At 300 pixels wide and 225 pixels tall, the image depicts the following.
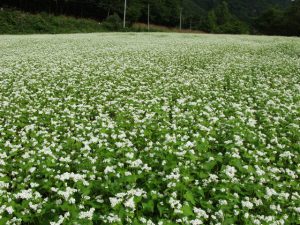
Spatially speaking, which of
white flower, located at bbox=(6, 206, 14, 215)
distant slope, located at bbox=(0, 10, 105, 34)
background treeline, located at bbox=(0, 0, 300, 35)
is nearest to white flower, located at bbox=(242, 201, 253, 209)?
white flower, located at bbox=(6, 206, 14, 215)

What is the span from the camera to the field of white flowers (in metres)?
5.39

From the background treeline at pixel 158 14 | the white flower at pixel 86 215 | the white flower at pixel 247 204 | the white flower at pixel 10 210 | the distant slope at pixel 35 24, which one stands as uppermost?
the background treeline at pixel 158 14

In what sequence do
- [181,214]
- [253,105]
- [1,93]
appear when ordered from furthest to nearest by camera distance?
[1,93] < [253,105] < [181,214]

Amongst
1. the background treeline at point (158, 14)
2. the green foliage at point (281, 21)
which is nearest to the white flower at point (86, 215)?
→ the background treeline at point (158, 14)

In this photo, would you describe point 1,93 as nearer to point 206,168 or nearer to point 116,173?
point 116,173

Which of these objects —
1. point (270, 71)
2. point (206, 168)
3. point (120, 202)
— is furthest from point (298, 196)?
point (270, 71)

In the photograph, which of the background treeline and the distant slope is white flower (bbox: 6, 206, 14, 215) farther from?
the background treeline

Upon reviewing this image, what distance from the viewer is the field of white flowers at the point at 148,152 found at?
539 cm

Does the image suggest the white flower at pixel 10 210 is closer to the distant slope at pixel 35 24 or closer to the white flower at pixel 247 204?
the white flower at pixel 247 204

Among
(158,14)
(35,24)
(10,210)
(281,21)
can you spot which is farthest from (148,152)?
(281,21)

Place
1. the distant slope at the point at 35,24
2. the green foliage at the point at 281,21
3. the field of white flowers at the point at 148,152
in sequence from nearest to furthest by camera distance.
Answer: the field of white flowers at the point at 148,152 < the distant slope at the point at 35,24 < the green foliage at the point at 281,21

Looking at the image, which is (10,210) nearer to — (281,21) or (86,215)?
(86,215)

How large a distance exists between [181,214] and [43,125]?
5.64 metres

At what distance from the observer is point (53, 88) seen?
533 inches
